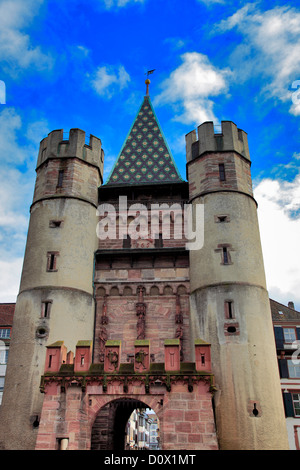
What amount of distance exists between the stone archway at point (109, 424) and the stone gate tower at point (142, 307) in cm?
6

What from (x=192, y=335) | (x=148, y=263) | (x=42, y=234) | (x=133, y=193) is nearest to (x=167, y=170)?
(x=133, y=193)

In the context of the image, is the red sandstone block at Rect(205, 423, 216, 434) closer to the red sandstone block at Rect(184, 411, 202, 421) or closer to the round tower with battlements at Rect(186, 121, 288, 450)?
the red sandstone block at Rect(184, 411, 202, 421)

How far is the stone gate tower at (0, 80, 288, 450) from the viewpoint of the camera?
13.1 meters

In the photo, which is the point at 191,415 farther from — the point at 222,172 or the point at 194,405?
the point at 222,172

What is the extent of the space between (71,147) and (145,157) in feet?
14.5

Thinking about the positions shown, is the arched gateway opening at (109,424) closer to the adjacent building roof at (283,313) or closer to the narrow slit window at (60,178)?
the narrow slit window at (60,178)

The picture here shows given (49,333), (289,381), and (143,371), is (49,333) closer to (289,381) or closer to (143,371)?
(143,371)

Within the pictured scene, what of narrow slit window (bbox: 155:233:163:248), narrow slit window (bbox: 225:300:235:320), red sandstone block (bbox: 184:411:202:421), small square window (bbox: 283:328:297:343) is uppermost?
narrow slit window (bbox: 155:233:163:248)

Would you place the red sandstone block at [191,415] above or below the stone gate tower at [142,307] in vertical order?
below

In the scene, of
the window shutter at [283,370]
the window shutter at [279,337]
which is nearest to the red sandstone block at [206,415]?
the window shutter at [283,370]

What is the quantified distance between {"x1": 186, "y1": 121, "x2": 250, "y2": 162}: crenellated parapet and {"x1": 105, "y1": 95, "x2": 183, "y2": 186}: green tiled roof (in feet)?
5.90

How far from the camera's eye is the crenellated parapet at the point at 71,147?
21.9 metres

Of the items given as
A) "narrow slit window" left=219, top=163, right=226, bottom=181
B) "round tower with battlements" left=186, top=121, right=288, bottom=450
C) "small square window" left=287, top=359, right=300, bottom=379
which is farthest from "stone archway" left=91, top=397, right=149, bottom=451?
"small square window" left=287, top=359, right=300, bottom=379
